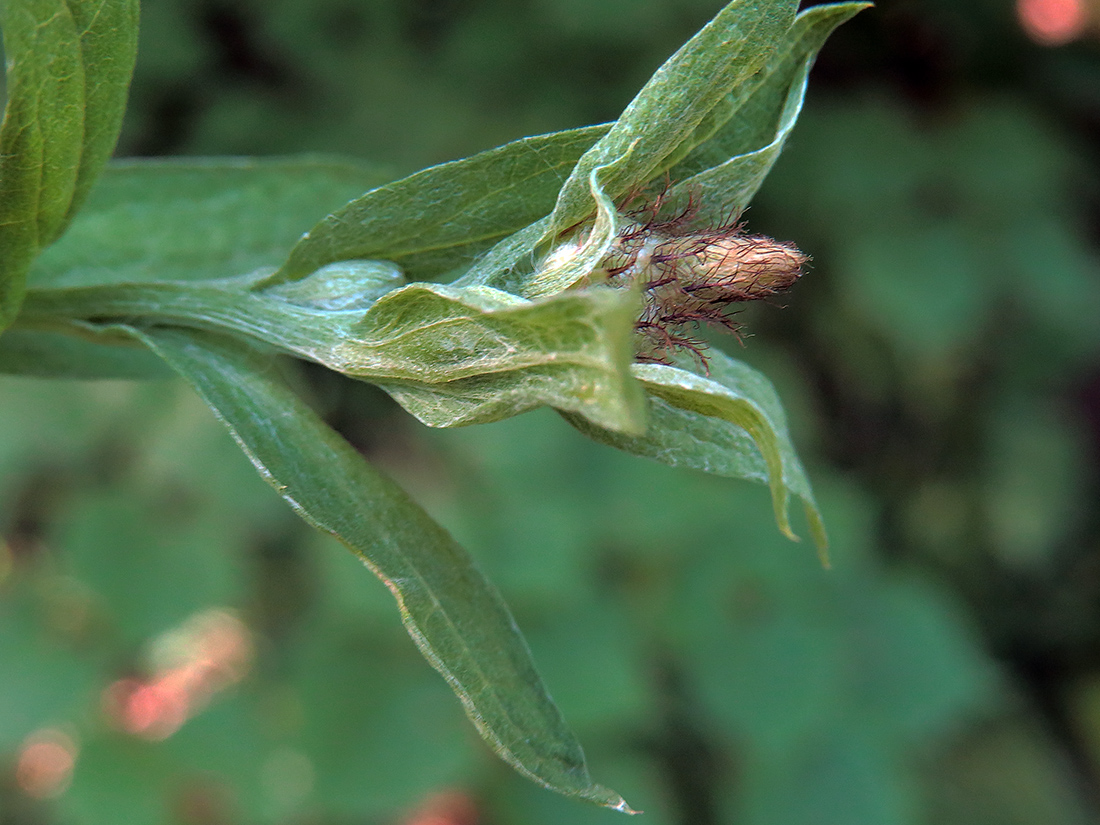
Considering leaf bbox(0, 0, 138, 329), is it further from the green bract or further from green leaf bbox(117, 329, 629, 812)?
green leaf bbox(117, 329, 629, 812)

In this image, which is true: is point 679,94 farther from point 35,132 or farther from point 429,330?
point 35,132

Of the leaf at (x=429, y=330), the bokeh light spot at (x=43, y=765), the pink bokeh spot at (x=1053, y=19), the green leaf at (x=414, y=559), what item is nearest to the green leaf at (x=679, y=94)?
the leaf at (x=429, y=330)

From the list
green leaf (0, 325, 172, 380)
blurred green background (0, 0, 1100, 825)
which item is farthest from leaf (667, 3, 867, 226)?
blurred green background (0, 0, 1100, 825)

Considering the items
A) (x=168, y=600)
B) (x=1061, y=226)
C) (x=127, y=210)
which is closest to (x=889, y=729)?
(x=1061, y=226)

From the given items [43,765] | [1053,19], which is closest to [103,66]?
[43,765]

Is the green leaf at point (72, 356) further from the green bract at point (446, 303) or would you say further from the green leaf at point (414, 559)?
the green leaf at point (414, 559)

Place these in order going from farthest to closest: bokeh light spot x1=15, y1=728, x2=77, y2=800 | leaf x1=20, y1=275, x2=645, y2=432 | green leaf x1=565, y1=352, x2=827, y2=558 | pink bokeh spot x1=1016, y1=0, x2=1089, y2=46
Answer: pink bokeh spot x1=1016, y1=0, x2=1089, y2=46 < bokeh light spot x1=15, y1=728, x2=77, y2=800 < green leaf x1=565, y1=352, x2=827, y2=558 < leaf x1=20, y1=275, x2=645, y2=432
